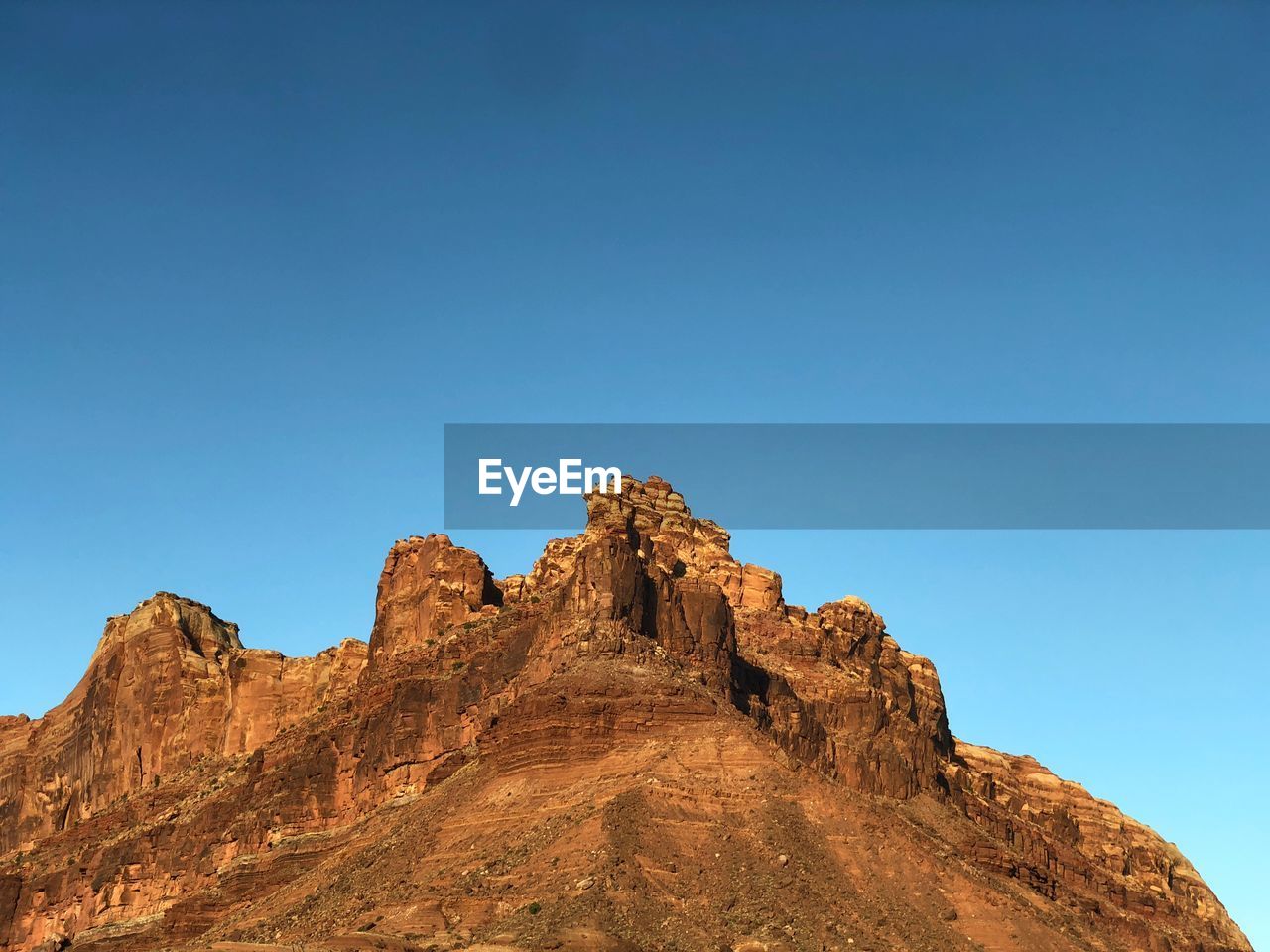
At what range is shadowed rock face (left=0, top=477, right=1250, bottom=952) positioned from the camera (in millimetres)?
89438

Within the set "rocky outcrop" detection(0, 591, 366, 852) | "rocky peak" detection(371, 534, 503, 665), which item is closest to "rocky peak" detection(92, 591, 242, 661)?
"rocky outcrop" detection(0, 591, 366, 852)

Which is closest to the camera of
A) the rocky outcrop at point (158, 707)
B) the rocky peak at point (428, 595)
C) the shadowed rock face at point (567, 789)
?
the shadowed rock face at point (567, 789)

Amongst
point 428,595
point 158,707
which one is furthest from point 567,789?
point 158,707

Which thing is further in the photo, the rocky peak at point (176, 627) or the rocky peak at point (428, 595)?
the rocky peak at point (176, 627)

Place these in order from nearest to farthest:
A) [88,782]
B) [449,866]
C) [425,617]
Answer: [449,866]
[425,617]
[88,782]

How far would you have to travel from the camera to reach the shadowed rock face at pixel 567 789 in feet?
293

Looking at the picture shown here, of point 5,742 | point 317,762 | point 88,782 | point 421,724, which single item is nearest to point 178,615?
point 88,782

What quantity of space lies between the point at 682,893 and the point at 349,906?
1857 centimetres

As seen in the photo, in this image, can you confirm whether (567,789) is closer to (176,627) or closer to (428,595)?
(428,595)

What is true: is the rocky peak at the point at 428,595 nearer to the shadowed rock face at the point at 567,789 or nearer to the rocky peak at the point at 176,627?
the shadowed rock face at the point at 567,789

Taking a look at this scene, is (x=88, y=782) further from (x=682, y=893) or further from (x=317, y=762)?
(x=682, y=893)

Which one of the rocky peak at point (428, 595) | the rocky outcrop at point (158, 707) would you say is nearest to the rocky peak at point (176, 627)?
the rocky outcrop at point (158, 707)

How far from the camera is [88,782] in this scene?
174m

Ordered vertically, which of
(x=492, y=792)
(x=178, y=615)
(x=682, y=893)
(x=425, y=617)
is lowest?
(x=682, y=893)
